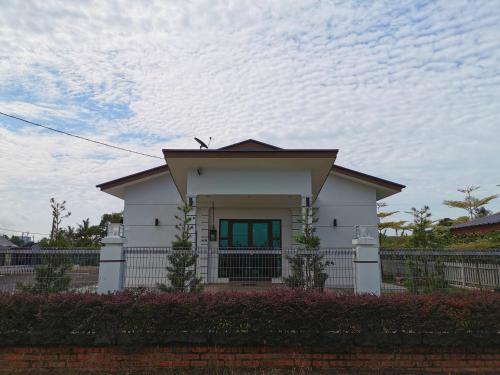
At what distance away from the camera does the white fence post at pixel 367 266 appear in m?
8.52

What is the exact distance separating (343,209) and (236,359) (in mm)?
11430

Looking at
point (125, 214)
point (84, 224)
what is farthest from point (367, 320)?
point (84, 224)

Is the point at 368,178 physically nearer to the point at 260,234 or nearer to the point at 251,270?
the point at 260,234

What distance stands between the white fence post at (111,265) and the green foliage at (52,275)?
0.89 metres

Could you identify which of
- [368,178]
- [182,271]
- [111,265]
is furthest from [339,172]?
[111,265]

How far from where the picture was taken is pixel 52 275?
29.1 ft

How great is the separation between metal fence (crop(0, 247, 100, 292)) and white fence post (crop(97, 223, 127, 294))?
10.2 inches

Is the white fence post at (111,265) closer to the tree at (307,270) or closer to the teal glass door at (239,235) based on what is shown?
the tree at (307,270)

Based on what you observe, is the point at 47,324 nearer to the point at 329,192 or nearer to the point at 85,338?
the point at 85,338

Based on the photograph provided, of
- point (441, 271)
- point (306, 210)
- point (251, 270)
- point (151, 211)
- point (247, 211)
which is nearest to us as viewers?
point (441, 271)

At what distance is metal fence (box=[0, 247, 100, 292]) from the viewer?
850 cm

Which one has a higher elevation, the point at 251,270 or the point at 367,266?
the point at 367,266

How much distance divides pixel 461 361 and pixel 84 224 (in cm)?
2916

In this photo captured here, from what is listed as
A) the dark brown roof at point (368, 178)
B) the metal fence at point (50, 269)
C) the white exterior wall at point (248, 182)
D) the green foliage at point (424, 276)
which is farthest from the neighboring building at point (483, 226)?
the metal fence at point (50, 269)
